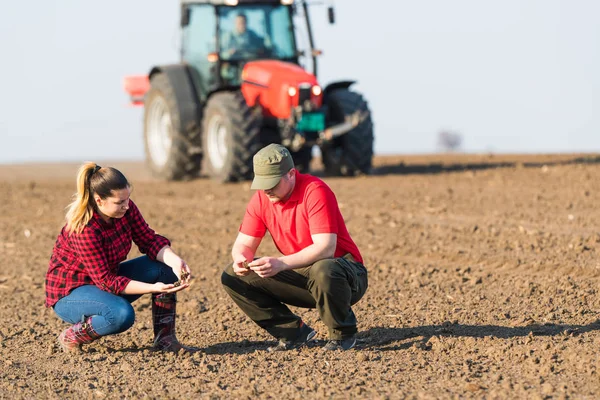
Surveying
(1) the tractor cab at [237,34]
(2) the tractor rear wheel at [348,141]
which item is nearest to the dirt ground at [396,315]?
(2) the tractor rear wheel at [348,141]

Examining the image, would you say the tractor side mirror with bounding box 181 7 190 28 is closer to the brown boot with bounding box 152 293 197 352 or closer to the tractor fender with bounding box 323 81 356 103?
the tractor fender with bounding box 323 81 356 103

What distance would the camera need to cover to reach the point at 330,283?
4.84 m

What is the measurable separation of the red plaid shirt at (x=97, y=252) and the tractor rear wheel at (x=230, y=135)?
7.50m

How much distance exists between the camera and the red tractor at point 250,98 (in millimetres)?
12750

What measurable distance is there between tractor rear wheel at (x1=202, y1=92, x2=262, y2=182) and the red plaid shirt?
295 inches

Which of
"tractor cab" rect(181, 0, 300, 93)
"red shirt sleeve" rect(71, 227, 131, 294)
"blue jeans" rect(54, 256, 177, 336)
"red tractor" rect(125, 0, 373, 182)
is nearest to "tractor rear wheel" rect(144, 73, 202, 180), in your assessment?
"red tractor" rect(125, 0, 373, 182)

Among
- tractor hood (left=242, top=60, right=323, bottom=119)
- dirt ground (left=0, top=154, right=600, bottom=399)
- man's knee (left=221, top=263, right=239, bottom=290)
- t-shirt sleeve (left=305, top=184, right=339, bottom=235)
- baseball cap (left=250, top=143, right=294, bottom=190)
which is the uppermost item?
tractor hood (left=242, top=60, right=323, bottom=119)

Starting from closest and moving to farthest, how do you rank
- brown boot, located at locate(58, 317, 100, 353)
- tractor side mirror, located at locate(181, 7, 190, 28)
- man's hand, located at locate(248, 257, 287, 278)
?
man's hand, located at locate(248, 257, 287, 278)
brown boot, located at locate(58, 317, 100, 353)
tractor side mirror, located at locate(181, 7, 190, 28)

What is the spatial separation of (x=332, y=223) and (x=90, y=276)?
1287mm

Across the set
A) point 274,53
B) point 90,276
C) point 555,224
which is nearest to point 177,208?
point 274,53

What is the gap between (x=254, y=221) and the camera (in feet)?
16.6

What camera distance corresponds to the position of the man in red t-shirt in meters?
4.83

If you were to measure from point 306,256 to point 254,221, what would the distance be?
1.22 ft

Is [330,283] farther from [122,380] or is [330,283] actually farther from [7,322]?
[7,322]
